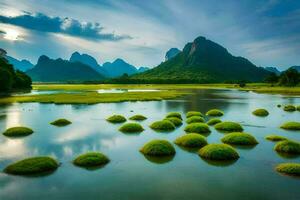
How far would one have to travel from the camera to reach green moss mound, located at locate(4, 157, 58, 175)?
24044 mm

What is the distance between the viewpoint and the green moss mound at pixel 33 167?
24044mm

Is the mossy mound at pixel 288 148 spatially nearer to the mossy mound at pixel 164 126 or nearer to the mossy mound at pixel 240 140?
the mossy mound at pixel 240 140

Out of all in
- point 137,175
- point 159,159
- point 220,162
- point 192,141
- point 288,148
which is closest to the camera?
point 137,175

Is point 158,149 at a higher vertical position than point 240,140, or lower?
higher

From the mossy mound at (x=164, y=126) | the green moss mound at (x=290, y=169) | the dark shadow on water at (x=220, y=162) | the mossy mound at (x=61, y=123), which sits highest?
the mossy mound at (x=61, y=123)

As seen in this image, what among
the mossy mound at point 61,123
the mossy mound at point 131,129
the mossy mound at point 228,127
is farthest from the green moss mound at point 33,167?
the mossy mound at point 228,127

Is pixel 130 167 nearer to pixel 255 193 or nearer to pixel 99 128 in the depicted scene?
pixel 255 193

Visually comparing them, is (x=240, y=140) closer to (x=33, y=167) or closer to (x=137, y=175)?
(x=137, y=175)

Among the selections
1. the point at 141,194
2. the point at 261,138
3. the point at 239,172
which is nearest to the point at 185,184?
the point at 141,194

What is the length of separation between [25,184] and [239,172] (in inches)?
689

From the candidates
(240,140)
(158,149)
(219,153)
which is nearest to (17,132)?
(158,149)

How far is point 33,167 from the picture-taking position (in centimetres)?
2445

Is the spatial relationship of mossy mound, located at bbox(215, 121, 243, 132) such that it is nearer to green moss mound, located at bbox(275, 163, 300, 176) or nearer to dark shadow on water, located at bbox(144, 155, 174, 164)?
dark shadow on water, located at bbox(144, 155, 174, 164)

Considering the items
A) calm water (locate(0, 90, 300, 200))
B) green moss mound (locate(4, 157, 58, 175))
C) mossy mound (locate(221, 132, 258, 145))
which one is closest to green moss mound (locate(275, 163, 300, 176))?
calm water (locate(0, 90, 300, 200))
